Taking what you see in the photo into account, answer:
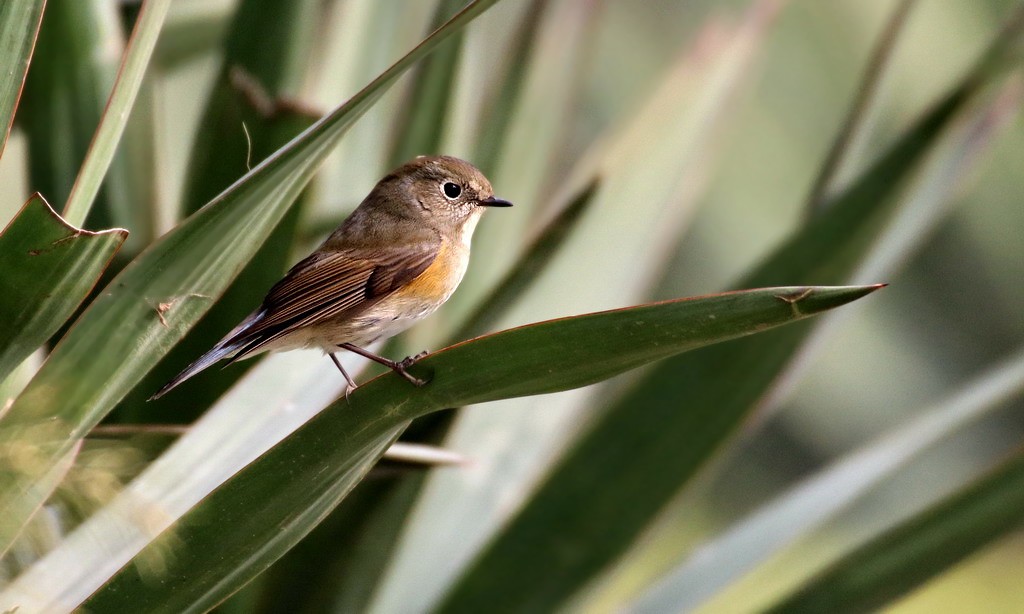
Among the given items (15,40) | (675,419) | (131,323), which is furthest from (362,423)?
(675,419)

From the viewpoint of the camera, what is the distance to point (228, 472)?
1308mm

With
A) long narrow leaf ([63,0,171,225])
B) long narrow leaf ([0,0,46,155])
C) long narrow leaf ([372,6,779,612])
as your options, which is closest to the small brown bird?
long narrow leaf ([372,6,779,612])

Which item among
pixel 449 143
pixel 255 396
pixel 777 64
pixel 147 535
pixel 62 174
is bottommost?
pixel 147 535

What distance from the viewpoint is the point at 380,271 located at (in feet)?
6.26

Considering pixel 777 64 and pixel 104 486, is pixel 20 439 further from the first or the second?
pixel 777 64

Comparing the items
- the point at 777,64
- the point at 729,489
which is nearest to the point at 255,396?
the point at 777,64

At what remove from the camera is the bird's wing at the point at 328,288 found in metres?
1.57

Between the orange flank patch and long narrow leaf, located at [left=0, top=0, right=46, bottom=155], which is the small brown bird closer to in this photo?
the orange flank patch

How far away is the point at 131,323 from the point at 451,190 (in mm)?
1148

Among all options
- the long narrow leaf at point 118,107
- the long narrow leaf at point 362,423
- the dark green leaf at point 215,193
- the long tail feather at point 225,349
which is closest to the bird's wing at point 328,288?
the long tail feather at point 225,349

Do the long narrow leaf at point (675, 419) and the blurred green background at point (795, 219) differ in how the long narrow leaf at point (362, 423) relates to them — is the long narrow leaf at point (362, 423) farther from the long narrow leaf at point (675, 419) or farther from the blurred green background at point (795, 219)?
the blurred green background at point (795, 219)

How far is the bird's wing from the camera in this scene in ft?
5.14

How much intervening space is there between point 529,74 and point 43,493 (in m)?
1.55

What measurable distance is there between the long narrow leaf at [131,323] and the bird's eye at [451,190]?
105cm
